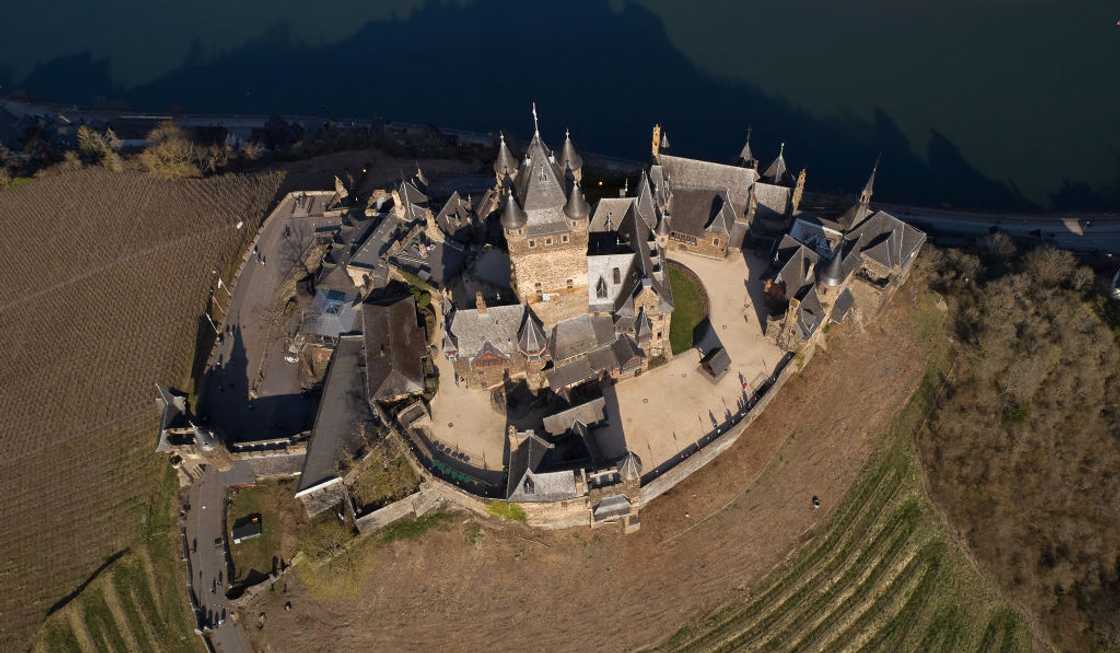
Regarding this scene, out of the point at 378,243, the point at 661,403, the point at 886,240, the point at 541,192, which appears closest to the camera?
the point at 541,192

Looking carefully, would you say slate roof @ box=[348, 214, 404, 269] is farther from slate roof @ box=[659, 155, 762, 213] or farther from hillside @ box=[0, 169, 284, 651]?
slate roof @ box=[659, 155, 762, 213]

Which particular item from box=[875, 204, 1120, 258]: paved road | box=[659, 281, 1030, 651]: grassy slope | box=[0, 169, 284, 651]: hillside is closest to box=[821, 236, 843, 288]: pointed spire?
box=[659, 281, 1030, 651]: grassy slope

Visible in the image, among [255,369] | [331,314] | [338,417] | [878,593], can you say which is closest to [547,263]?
[338,417]

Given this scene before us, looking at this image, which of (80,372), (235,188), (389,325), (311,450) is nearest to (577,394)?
(389,325)

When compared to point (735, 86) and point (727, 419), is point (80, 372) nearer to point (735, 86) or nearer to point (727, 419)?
point (727, 419)

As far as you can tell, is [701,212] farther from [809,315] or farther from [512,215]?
[512,215]

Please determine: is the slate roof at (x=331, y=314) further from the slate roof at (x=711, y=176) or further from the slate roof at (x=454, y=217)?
the slate roof at (x=711, y=176)

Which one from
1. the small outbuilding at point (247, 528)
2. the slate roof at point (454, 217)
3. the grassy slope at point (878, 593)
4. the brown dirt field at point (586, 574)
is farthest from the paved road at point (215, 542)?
the grassy slope at point (878, 593)
